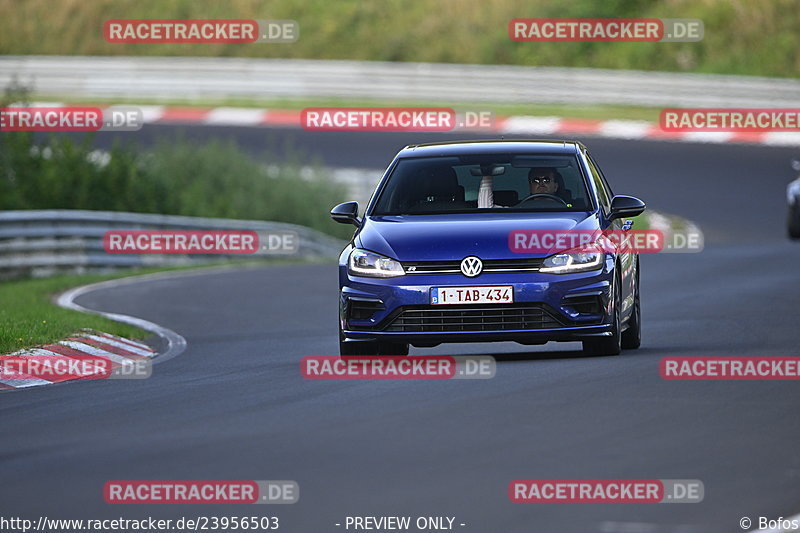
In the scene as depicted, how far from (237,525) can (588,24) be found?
44.1m

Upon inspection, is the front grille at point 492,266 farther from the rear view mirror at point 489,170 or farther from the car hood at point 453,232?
the rear view mirror at point 489,170

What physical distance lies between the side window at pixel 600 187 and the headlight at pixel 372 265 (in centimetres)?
187

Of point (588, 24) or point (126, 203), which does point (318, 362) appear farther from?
point (588, 24)

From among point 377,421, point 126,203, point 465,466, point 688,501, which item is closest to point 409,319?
point 377,421

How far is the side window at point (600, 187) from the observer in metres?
12.8

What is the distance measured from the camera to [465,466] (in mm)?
7859

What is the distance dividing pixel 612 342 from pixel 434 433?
139 inches

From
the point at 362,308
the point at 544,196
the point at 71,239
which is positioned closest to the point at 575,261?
the point at 544,196

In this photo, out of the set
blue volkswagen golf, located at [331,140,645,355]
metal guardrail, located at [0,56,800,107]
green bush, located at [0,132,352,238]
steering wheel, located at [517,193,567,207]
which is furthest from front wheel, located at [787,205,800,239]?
blue volkswagen golf, located at [331,140,645,355]

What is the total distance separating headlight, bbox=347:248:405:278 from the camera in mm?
11625

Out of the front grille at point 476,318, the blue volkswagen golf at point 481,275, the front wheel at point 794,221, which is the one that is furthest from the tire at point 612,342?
the front wheel at point 794,221

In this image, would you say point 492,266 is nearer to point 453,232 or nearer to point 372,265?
point 453,232

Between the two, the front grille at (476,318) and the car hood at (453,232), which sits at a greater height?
the car hood at (453,232)

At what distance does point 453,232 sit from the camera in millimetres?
11734
